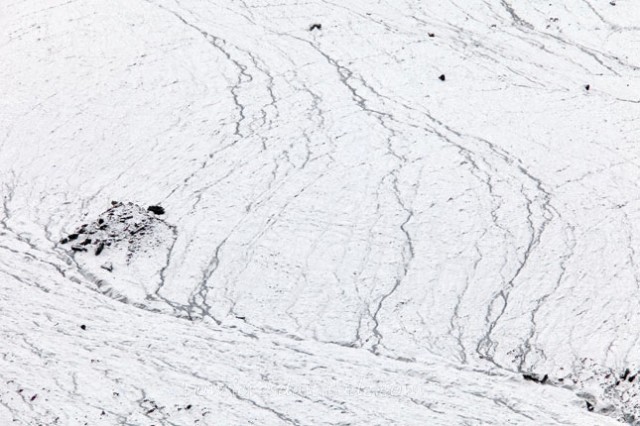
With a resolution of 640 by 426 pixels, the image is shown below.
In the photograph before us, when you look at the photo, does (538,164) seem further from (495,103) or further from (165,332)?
(165,332)

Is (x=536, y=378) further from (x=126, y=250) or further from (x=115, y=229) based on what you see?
(x=115, y=229)

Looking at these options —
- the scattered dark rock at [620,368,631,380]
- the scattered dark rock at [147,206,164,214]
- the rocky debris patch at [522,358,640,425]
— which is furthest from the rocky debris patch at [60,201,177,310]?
the scattered dark rock at [620,368,631,380]

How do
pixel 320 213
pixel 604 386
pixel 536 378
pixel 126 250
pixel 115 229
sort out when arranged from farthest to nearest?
pixel 320 213
pixel 115 229
pixel 126 250
pixel 536 378
pixel 604 386

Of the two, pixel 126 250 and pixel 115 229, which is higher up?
pixel 115 229

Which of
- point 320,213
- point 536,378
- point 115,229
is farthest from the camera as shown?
point 320,213

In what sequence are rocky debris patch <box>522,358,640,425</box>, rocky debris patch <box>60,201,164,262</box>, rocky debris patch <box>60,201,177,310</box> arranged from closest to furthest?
rocky debris patch <box>522,358,640,425</box> < rocky debris patch <box>60,201,177,310</box> < rocky debris patch <box>60,201,164,262</box>

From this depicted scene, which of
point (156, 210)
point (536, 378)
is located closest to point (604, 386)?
point (536, 378)

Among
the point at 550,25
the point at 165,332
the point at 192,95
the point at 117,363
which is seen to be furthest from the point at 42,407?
the point at 550,25

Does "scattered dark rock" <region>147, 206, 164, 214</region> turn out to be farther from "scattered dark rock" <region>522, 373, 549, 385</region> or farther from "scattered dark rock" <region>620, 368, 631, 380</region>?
"scattered dark rock" <region>620, 368, 631, 380</region>

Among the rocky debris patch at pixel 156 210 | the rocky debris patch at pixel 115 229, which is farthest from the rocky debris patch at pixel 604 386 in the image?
the rocky debris patch at pixel 156 210
